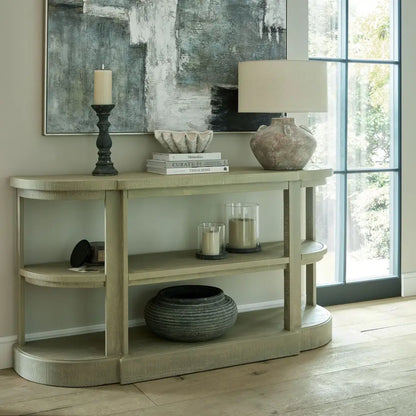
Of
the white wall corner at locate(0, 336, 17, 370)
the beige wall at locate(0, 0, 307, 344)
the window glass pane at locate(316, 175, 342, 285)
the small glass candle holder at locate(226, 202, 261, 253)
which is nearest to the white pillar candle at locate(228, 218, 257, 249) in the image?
the small glass candle holder at locate(226, 202, 261, 253)

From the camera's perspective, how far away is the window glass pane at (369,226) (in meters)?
4.25

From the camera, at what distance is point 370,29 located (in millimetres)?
4207

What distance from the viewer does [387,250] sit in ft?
14.5

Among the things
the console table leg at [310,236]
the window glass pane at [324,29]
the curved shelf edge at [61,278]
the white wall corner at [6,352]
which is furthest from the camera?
the window glass pane at [324,29]

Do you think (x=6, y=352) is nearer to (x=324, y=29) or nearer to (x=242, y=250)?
(x=242, y=250)

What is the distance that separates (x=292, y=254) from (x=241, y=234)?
0.25m

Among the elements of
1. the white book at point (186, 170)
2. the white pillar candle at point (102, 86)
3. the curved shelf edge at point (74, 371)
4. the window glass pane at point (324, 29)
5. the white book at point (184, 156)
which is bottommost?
the curved shelf edge at point (74, 371)

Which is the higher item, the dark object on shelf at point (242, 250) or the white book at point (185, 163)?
the white book at point (185, 163)

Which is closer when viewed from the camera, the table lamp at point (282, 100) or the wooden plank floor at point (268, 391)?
the wooden plank floor at point (268, 391)

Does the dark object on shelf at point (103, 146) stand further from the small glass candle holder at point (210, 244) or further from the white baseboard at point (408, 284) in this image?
the white baseboard at point (408, 284)

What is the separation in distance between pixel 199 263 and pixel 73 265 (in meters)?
0.52

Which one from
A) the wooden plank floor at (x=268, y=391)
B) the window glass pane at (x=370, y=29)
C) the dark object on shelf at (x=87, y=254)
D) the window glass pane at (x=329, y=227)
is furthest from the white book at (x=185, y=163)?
the window glass pane at (x=370, y=29)

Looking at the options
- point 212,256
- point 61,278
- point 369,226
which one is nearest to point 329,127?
point 369,226

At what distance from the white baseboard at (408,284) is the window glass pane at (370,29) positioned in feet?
4.12
